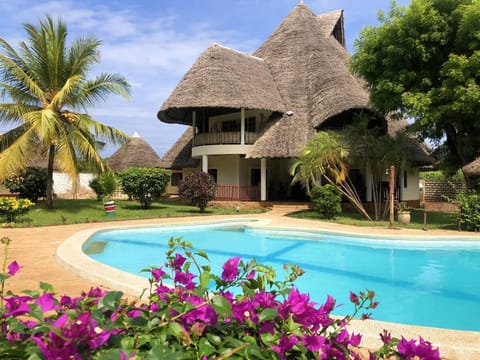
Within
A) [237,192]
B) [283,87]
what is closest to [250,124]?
[283,87]

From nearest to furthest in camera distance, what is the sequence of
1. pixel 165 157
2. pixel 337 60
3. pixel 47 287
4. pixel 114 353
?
pixel 114 353, pixel 47 287, pixel 337 60, pixel 165 157

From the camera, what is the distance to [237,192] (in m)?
18.1

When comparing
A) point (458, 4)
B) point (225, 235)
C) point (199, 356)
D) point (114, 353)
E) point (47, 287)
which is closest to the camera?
point (114, 353)

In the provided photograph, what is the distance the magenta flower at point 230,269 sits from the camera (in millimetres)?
1382

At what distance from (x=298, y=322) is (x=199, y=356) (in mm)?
358

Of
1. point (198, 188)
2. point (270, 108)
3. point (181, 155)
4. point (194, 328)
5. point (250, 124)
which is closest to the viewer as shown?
point (194, 328)

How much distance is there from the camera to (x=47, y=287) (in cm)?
141

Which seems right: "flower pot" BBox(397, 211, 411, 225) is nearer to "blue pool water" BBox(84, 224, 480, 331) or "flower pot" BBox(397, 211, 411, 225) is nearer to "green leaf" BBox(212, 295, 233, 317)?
"blue pool water" BBox(84, 224, 480, 331)

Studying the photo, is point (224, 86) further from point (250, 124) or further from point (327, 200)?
point (327, 200)

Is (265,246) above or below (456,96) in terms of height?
below

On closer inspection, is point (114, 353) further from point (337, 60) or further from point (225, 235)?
point (337, 60)

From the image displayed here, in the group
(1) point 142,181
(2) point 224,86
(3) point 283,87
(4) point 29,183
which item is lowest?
(4) point 29,183

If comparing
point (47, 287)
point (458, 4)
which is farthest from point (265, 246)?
point (458, 4)

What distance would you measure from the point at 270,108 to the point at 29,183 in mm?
10542
